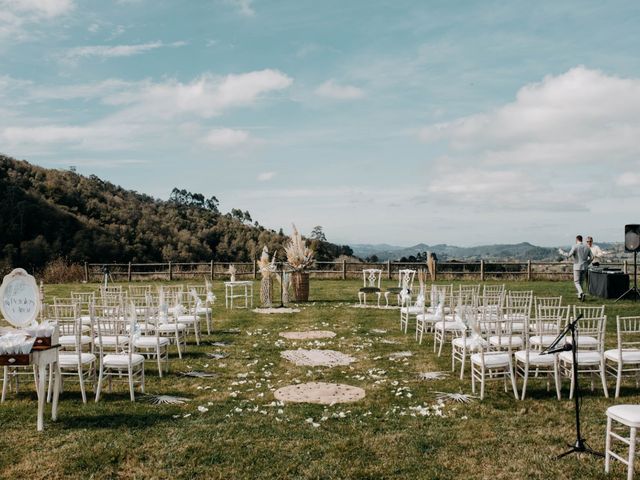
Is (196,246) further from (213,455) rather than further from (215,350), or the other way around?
(213,455)

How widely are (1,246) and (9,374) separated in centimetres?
3312

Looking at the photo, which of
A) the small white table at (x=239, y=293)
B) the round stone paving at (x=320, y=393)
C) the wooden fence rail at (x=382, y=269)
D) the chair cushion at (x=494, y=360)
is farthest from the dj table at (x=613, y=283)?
the round stone paving at (x=320, y=393)

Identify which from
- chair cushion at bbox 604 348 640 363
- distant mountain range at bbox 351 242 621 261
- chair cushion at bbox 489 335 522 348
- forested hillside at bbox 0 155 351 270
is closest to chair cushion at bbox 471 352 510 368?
chair cushion at bbox 489 335 522 348

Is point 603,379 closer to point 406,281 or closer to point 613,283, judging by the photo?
point 406,281

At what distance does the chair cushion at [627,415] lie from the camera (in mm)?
4305

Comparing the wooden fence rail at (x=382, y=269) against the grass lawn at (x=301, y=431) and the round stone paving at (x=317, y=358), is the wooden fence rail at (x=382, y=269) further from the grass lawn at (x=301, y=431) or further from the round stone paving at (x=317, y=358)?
the grass lawn at (x=301, y=431)

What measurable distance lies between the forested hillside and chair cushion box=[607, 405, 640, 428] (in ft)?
104

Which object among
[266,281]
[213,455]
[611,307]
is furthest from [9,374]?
[611,307]

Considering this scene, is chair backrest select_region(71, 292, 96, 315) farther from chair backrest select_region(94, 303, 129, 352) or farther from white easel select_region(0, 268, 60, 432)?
white easel select_region(0, 268, 60, 432)

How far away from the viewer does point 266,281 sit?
53.3 ft

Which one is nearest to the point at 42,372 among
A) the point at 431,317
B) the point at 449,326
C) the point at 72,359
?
the point at 72,359

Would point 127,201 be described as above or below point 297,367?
above

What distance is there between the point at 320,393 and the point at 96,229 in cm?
3644

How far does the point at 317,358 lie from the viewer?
368 inches
